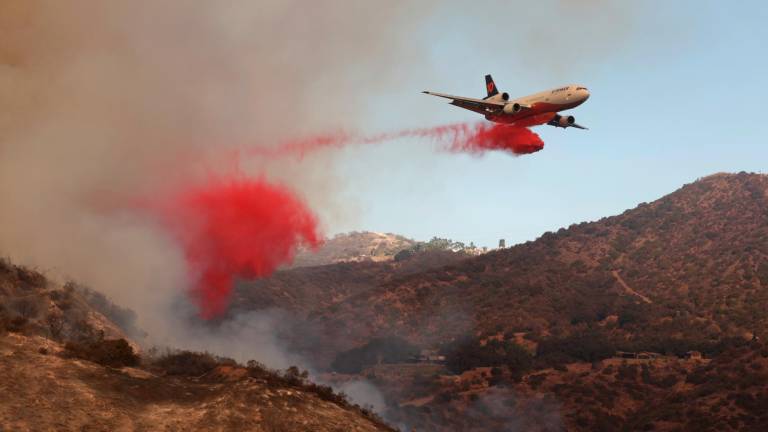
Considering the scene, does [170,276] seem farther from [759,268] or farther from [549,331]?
[759,268]

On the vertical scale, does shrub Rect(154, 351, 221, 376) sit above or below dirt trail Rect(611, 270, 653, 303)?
below

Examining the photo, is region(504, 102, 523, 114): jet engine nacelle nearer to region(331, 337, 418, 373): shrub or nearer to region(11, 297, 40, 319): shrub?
region(11, 297, 40, 319): shrub

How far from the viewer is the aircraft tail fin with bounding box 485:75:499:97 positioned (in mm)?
62312

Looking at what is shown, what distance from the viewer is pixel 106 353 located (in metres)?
33.0

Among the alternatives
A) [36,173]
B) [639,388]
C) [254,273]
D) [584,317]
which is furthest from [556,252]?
[36,173]

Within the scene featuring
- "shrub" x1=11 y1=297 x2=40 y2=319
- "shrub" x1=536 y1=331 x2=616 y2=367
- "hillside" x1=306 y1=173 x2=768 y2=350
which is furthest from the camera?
"hillside" x1=306 y1=173 x2=768 y2=350

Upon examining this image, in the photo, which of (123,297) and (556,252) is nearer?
(123,297)

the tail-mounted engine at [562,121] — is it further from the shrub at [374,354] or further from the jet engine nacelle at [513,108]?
the shrub at [374,354]

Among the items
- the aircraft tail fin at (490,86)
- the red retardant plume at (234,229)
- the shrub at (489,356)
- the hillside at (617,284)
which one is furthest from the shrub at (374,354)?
the aircraft tail fin at (490,86)

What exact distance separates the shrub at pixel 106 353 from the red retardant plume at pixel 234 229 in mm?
22368

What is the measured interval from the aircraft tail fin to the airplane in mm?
1639

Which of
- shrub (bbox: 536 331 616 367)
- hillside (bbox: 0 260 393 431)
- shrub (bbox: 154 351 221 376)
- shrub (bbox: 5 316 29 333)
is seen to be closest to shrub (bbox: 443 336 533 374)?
shrub (bbox: 536 331 616 367)

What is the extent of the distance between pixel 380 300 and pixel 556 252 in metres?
33.7

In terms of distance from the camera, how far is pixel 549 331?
97.9m
